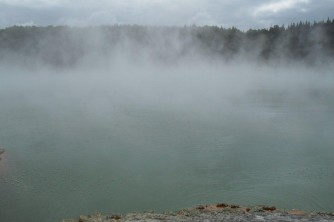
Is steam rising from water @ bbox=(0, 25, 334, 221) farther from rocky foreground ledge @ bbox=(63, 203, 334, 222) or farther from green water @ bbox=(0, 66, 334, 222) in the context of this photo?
rocky foreground ledge @ bbox=(63, 203, 334, 222)

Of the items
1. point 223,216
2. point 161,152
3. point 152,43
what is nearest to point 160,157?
point 161,152

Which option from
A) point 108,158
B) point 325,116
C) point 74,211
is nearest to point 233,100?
point 325,116

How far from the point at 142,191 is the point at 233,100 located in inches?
682

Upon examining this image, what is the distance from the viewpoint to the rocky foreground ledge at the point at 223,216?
772cm

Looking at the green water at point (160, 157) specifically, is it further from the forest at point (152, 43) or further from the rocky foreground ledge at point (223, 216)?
the forest at point (152, 43)

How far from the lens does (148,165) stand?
12250mm

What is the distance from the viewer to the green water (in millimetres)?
9773

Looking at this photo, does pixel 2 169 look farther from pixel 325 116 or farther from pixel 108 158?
pixel 325 116

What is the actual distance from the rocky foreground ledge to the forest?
153 ft

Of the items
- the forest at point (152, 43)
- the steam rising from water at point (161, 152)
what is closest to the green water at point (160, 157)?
the steam rising from water at point (161, 152)

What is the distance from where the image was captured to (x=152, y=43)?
55.8 m

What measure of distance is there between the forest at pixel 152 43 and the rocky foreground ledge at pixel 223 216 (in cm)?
4663

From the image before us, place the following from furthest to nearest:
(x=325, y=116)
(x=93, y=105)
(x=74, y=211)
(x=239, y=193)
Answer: (x=93, y=105) < (x=325, y=116) < (x=239, y=193) < (x=74, y=211)

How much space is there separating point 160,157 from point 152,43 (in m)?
44.2
